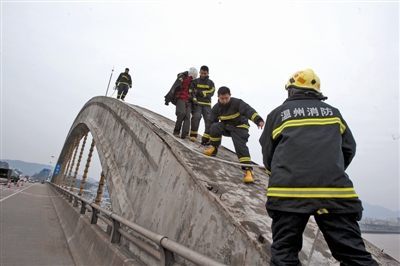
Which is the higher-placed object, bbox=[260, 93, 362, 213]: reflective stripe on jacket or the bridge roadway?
bbox=[260, 93, 362, 213]: reflective stripe on jacket

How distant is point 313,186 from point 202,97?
5290 mm

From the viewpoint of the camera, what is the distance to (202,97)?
6.65 metres

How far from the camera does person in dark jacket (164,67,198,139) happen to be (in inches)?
233

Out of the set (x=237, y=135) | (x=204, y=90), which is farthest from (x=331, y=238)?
(x=204, y=90)

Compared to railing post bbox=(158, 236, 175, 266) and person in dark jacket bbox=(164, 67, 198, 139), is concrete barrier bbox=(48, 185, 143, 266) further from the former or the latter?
person in dark jacket bbox=(164, 67, 198, 139)

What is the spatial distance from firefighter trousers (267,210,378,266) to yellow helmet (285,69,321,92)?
0.94m

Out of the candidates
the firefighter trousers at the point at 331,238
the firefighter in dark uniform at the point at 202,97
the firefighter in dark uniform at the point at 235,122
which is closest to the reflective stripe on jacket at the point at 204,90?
the firefighter in dark uniform at the point at 202,97

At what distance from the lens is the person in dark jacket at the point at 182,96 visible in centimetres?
592

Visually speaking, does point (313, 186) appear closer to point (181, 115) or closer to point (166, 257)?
point (166, 257)

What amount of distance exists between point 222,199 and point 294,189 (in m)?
1.44

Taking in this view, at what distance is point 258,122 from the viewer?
3746 millimetres

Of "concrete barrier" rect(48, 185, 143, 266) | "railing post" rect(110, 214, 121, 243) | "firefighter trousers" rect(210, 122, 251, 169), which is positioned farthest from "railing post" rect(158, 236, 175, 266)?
"firefighter trousers" rect(210, 122, 251, 169)

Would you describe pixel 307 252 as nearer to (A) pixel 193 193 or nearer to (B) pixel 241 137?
(A) pixel 193 193

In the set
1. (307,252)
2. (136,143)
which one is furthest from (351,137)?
(136,143)
